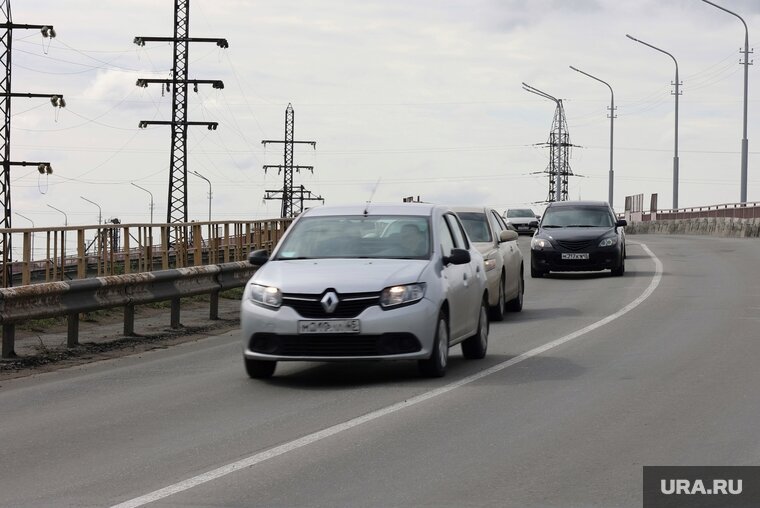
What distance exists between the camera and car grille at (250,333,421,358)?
11562mm

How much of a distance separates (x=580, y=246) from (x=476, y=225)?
915cm

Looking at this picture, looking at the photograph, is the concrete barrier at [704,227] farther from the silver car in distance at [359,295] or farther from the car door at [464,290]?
the silver car in distance at [359,295]

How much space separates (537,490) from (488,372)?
5559 millimetres

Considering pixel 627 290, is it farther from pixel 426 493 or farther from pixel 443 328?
pixel 426 493

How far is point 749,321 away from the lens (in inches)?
715

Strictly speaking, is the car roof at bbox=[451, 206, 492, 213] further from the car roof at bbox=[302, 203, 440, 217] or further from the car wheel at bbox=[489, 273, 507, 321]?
the car roof at bbox=[302, 203, 440, 217]

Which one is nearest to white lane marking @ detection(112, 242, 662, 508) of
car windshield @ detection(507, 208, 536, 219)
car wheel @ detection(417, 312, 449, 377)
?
car wheel @ detection(417, 312, 449, 377)

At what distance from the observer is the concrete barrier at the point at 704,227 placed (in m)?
56.5

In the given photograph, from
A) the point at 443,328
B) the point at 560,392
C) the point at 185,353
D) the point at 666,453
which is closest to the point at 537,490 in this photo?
the point at 666,453

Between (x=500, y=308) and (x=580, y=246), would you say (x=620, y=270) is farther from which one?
(x=500, y=308)

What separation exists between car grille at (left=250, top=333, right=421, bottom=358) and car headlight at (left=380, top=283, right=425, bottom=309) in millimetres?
262

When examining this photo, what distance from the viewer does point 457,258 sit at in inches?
496

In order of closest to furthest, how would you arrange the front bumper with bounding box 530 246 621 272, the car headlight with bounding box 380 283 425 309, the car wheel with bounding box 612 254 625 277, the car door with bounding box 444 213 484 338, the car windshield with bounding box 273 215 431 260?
the car headlight with bounding box 380 283 425 309
the car windshield with bounding box 273 215 431 260
the car door with bounding box 444 213 484 338
the front bumper with bounding box 530 246 621 272
the car wheel with bounding box 612 254 625 277

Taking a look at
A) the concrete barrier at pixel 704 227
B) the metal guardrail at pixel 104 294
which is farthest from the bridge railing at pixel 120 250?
the concrete barrier at pixel 704 227
